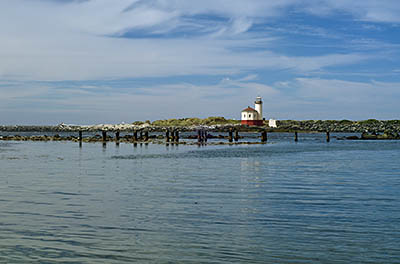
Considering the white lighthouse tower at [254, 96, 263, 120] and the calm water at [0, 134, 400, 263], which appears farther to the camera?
the white lighthouse tower at [254, 96, 263, 120]

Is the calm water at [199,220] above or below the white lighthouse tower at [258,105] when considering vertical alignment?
below

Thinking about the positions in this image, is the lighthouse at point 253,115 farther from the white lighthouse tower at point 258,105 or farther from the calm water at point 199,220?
the calm water at point 199,220

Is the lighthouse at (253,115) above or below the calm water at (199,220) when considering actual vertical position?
above

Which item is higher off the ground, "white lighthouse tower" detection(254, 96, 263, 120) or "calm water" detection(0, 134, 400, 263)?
"white lighthouse tower" detection(254, 96, 263, 120)

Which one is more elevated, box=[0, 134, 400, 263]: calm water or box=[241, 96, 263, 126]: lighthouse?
box=[241, 96, 263, 126]: lighthouse

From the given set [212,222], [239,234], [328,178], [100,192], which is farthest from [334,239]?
[328,178]

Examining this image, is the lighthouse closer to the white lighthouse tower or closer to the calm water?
the white lighthouse tower

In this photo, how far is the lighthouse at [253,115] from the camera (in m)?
132

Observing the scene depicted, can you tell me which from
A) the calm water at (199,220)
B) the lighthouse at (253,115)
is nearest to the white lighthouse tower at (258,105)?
the lighthouse at (253,115)

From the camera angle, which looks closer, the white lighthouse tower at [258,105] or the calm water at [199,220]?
the calm water at [199,220]

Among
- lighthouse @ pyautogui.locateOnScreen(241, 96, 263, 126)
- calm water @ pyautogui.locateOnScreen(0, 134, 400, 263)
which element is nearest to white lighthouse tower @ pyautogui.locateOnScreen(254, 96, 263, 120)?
lighthouse @ pyautogui.locateOnScreen(241, 96, 263, 126)

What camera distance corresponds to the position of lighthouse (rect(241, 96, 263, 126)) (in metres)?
132

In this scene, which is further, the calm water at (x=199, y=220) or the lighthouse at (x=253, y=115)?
the lighthouse at (x=253, y=115)

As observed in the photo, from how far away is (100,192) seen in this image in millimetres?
20297
